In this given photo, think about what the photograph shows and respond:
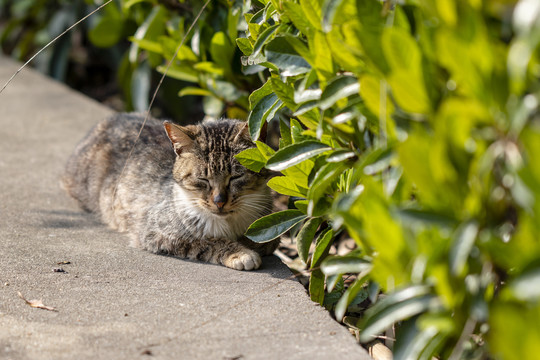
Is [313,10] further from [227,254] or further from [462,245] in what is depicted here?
[227,254]

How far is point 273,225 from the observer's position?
3389 millimetres

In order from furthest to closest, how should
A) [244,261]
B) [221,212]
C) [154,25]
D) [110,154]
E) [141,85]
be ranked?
[141,85]
[154,25]
[110,154]
[221,212]
[244,261]

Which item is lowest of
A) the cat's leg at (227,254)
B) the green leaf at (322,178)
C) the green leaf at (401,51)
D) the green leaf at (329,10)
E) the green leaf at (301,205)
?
the cat's leg at (227,254)

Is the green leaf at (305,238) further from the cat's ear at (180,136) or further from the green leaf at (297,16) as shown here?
the cat's ear at (180,136)

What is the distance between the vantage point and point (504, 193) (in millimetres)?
1924

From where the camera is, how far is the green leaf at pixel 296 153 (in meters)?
2.85

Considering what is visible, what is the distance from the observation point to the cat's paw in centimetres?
370

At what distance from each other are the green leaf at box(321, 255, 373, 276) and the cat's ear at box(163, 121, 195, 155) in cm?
183

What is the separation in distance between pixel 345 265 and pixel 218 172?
1.67 m

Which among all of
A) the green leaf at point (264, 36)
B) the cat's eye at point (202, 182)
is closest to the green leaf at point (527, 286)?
the green leaf at point (264, 36)

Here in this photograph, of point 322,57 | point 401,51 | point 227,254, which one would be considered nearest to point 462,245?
point 401,51

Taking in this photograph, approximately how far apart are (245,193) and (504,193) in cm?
225

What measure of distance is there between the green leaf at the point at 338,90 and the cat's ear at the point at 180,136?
170 centimetres

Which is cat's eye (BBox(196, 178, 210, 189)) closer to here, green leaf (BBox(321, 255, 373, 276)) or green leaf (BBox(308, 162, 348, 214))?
green leaf (BBox(308, 162, 348, 214))
